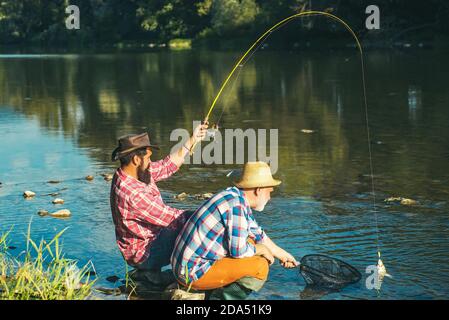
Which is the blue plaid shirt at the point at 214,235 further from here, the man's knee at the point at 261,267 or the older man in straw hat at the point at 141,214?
the older man in straw hat at the point at 141,214

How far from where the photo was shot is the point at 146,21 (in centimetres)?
8406

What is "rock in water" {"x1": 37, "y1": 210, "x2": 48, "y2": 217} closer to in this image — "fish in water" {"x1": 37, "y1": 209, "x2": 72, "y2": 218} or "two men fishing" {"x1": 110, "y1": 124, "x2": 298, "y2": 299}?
"fish in water" {"x1": 37, "y1": 209, "x2": 72, "y2": 218}

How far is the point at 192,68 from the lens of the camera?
40750mm

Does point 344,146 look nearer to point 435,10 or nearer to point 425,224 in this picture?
point 425,224

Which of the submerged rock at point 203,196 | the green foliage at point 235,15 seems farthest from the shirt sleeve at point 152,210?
the green foliage at point 235,15

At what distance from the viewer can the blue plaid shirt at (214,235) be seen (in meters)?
6.55

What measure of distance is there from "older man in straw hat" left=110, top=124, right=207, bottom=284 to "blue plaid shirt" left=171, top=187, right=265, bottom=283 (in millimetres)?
414

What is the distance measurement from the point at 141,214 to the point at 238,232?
0.99 meters

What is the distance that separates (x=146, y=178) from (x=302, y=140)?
27.4 feet

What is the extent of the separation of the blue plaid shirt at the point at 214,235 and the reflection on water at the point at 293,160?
602 millimetres

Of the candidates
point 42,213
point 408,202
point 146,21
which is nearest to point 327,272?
point 408,202

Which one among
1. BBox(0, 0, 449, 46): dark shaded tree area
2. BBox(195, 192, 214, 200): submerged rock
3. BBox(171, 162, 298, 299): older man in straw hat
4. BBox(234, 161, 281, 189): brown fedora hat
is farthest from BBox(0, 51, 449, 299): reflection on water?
BBox(0, 0, 449, 46): dark shaded tree area

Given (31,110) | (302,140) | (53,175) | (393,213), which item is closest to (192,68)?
(31,110)

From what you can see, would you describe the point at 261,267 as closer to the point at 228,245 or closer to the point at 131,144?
the point at 228,245
